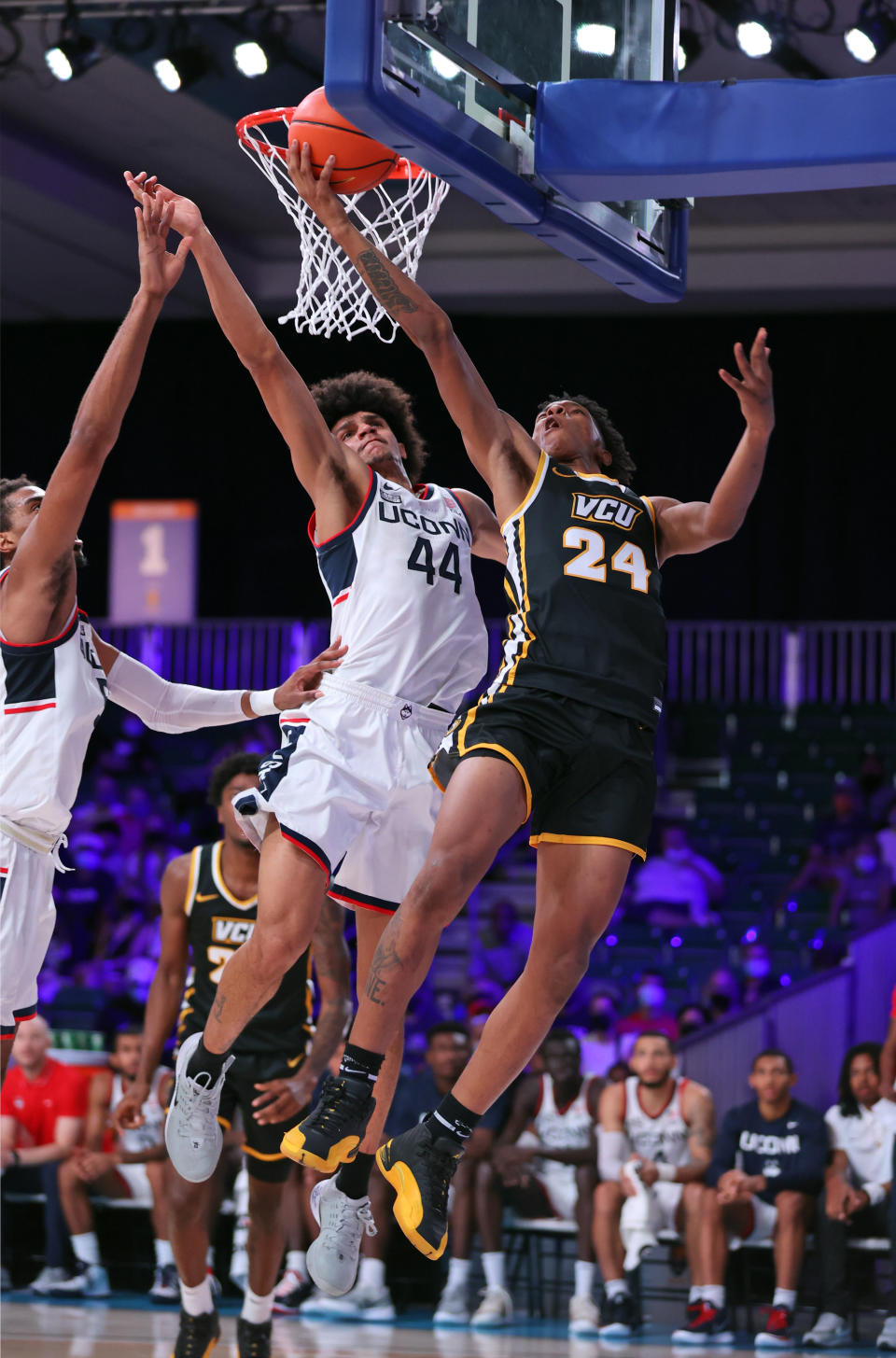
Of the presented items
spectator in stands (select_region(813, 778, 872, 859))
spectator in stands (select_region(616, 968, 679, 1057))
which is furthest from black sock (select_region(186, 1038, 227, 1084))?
spectator in stands (select_region(813, 778, 872, 859))

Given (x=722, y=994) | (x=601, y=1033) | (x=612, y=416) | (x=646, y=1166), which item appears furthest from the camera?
(x=612, y=416)

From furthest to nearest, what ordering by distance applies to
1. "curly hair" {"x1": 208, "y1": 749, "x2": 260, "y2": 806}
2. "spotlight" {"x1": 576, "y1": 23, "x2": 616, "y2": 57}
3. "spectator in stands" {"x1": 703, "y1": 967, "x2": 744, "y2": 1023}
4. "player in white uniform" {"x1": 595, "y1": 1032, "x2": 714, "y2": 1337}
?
1. "spectator in stands" {"x1": 703, "y1": 967, "x2": 744, "y2": 1023}
2. "player in white uniform" {"x1": 595, "y1": 1032, "x2": 714, "y2": 1337}
3. "curly hair" {"x1": 208, "y1": 749, "x2": 260, "y2": 806}
4. "spotlight" {"x1": 576, "y1": 23, "x2": 616, "y2": 57}

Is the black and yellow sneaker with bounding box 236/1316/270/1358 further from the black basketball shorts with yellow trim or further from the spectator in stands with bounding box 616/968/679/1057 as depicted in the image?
the spectator in stands with bounding box 616/968/679/1057

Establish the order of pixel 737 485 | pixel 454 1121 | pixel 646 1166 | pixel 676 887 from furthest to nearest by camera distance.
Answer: pixel 676 887 < pixel 646 1166 < pixel 737 485 < pixel 454 1121

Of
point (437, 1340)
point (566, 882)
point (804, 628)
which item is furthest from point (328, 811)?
point (804, 628)

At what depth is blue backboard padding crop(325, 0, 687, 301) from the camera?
4535 millimetres

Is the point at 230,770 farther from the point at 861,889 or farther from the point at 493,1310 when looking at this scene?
the point at 861,889

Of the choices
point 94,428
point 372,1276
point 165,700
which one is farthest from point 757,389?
point 372,1276

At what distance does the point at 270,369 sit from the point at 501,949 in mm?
9123

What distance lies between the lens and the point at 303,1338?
9.14 m

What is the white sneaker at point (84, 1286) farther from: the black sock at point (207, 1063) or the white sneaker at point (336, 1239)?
the white sneaker at point (336, 1239)

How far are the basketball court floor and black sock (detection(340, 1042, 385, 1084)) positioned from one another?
3816 mm

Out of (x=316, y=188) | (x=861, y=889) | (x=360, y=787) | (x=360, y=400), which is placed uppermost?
(x=316, y=188)

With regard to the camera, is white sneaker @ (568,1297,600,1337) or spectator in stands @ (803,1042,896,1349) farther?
white sneaker @ (568,1297,600,1337)
